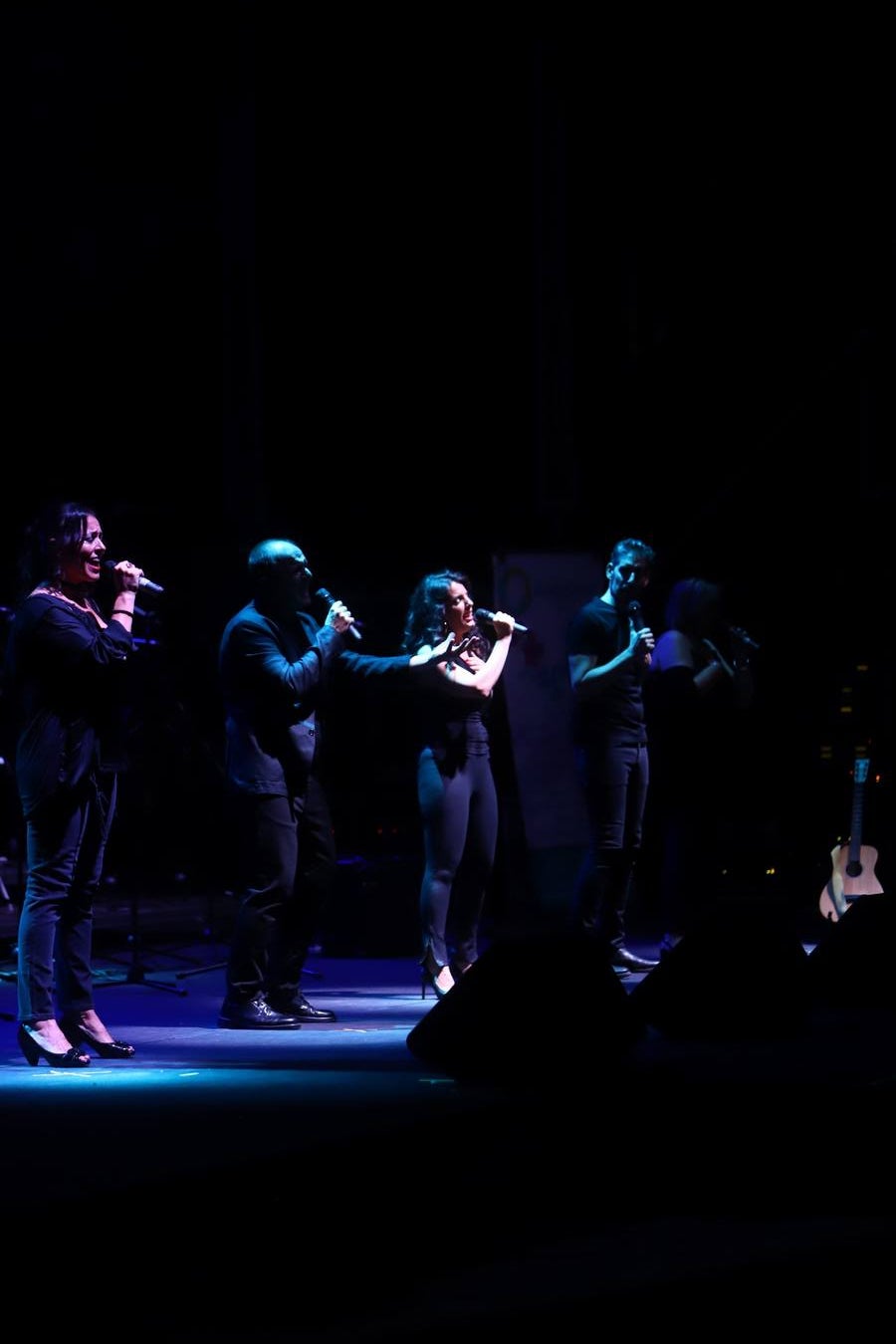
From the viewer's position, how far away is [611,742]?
6664mm

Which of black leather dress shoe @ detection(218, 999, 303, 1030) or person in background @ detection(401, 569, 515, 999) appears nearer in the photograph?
black leather dress shoe @ detection(218, 999, 303, 1030)

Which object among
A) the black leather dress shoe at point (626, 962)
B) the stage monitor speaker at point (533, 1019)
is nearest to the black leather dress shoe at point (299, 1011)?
the stage monitor speaker at point (533, 1019)

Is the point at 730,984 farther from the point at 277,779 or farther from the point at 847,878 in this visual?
the point at 847,878

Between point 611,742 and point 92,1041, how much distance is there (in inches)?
105

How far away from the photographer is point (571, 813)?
9164 mm

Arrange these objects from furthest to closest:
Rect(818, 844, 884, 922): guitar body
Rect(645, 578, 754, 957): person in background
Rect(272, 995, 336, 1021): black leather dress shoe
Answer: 1. Rect(818, 844, 884, 922): guitar body
2. Rect(645, 578, 754, 957): person in background
3. Rect(272, 995, 336, 1021): black leather dress shoe

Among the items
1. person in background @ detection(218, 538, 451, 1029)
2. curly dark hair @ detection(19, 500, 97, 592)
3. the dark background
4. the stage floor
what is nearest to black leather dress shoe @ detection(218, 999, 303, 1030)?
person in background @ detection(218, 538, 451, 1029)

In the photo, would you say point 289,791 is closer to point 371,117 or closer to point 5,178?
point 5,178

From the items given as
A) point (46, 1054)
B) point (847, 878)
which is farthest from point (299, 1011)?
point (847, 878)

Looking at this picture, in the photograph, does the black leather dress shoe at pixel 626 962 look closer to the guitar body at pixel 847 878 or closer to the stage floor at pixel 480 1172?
the stage floor at pixel 480 1172

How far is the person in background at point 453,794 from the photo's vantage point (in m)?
6.12

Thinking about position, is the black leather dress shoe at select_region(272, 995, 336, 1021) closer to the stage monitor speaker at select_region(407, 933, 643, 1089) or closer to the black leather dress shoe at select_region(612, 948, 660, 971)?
the stage monitor speaker at select_region(407, 933, 643, 1089)

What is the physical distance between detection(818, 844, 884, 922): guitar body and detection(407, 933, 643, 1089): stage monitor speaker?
3.89 meters

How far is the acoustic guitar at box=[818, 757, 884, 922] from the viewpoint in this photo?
8195mm
